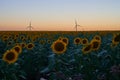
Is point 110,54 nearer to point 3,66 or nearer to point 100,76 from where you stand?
point 100,76

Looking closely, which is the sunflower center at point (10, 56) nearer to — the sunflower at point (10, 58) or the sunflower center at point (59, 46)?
the sunflower at point (10, 58)

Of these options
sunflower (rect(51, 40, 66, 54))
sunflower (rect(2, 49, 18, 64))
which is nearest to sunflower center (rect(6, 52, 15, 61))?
sunflower (rect(2, 49, 18, 64))

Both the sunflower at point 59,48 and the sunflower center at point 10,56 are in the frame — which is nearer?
the sunflower at point 59,48

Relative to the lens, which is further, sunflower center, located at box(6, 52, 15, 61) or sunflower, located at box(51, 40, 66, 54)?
sunflower center, located at box(6, 52, 15, 61)

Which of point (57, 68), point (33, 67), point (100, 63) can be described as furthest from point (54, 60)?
point (33, 67)

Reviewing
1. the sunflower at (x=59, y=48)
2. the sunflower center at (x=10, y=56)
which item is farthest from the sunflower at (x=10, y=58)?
the sunflower at (x=59, y=48)

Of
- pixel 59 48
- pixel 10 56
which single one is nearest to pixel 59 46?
pixel 59 48

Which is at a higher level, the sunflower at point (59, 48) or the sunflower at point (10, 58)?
the sunflower at point (59, 48)

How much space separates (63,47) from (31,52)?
2770 millimetres

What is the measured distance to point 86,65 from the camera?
623 centimetres

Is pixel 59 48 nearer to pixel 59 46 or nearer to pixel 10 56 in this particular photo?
pixel 59 46

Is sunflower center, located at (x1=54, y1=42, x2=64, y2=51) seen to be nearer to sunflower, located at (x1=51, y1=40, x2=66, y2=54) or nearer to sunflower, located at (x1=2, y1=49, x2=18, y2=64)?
sunflower, located at (x1=51, y1=40, x2=66, y2=54)

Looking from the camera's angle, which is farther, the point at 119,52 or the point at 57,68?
the point at 119,52

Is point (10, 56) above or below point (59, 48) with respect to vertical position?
below
